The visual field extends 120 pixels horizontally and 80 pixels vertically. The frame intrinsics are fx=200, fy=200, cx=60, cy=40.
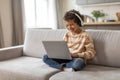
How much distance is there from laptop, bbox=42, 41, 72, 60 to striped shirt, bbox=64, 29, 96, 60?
140 mm

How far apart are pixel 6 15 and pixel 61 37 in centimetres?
175

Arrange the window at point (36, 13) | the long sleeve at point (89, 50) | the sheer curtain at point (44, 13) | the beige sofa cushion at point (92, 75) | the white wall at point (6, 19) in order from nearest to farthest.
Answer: the beige sofa cushion at point (92, 75)
the long sleeve at point (89, 50)
the white wall at point (6, 19)
the window at point (36, 13)
the sheer curtain at point (44, 13)

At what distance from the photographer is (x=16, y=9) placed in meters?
3.85

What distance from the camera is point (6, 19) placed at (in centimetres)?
379

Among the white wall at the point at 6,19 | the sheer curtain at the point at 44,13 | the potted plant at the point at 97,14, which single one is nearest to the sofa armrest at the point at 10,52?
the white wall at the point at 6,19

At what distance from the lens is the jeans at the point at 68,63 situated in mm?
1916

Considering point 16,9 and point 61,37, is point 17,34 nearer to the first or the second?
point 16,9

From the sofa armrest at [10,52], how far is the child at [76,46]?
0.62 meters

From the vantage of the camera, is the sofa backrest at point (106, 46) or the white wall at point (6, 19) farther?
the white wall at point (6, 19)

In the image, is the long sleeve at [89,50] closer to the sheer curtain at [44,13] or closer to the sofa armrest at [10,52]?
the sofa armrest at [10,52]

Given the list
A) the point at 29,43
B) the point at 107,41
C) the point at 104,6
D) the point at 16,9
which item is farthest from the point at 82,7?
the point at 107,41

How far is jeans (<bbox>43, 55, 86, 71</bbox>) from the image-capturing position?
6.29 feet

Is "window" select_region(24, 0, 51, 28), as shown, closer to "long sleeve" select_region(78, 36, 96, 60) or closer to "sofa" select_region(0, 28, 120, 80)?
"sofa" select_region(0, 28, 120, 80)

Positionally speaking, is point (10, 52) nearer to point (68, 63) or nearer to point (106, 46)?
point (68, 63)
